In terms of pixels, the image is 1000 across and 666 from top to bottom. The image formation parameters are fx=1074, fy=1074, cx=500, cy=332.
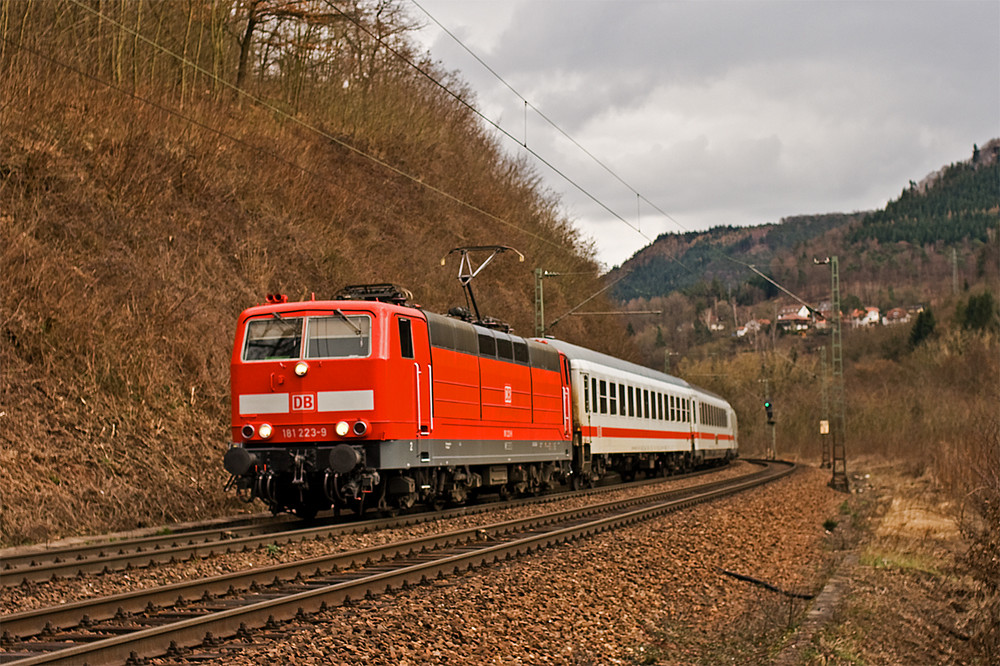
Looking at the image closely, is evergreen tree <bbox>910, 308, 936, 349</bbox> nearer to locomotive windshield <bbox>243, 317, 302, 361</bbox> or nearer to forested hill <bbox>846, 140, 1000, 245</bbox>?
forested hill <bbox>846, 140, 1000, 245</bbox>

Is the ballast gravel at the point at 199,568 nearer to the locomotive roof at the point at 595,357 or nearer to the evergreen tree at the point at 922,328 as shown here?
the locomotive roof at the point at 595,357

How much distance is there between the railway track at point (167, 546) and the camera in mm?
11312

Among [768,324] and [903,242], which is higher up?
[903,242]

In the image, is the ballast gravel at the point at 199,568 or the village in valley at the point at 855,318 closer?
the ballast gravel at the point at 199,568

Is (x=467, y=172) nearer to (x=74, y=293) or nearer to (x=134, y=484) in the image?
(x=74, y=293)

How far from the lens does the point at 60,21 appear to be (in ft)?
Answer: 84.4

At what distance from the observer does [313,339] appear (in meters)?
16.5

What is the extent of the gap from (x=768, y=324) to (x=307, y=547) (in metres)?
107

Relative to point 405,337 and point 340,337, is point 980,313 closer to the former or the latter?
point 405,337

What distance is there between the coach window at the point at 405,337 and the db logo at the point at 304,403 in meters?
1.56

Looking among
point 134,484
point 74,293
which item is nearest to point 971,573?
point 134,484

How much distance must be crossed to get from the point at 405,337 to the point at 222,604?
765cm

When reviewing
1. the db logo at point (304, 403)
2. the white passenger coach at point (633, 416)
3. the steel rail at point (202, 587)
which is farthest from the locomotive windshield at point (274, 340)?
the white passenger coach at point (633, 416)

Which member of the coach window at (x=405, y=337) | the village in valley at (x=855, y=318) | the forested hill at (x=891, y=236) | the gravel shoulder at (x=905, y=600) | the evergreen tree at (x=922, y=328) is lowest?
the gravel shoulder at (x=905, y=600)
